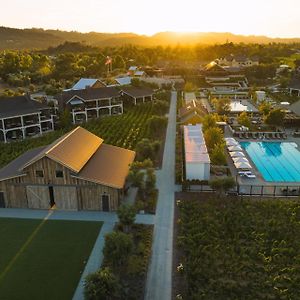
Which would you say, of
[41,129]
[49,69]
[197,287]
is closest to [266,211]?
[197,287]

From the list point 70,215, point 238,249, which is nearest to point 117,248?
point 238,249

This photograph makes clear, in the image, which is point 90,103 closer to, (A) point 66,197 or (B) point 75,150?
(B) point 75,150

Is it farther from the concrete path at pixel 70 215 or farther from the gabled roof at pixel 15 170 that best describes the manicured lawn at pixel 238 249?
the gabled roof at pixel 15 170

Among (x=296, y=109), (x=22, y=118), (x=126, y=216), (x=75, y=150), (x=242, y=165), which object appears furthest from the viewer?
(x=296, y=109)

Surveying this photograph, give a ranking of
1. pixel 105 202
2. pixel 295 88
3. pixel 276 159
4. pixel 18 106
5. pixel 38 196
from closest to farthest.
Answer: pixel 105 202 < pixel 38 196 < pixel 276 159 < pixel 18 106 < pixel 295 88

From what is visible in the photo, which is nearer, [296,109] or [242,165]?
[242,165]

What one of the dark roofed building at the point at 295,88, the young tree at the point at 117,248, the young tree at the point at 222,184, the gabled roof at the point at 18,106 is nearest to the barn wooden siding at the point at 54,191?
the young tree at the point at 117,248

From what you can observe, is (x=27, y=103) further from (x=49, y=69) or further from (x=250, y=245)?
(x=49, y=69)
